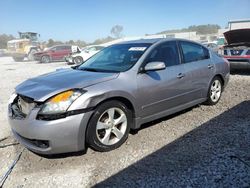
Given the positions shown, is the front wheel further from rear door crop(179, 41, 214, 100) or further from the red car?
the red car

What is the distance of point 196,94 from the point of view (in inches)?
198

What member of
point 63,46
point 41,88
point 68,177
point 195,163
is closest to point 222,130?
point 195,163

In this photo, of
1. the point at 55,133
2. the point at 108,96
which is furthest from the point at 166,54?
the point at 55,133

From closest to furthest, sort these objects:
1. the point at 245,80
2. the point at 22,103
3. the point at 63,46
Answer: the point at 22,103
the point at 245,80
the point at 63,46

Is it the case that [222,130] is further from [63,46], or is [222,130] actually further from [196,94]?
[63,46]

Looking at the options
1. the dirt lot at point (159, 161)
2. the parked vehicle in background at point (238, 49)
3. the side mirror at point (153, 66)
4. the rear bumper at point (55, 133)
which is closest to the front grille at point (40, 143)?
the rear bumper at point (55, 133)

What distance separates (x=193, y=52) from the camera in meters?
5.12

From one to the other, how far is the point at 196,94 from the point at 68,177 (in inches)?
119

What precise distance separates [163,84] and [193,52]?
4.43ft

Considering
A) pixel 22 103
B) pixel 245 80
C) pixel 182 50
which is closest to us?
pixel 22 103

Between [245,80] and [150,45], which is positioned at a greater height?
[150,45]

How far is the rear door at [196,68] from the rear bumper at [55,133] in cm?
229

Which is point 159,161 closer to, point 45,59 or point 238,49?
point 238,49

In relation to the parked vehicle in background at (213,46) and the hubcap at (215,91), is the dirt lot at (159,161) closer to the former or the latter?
the hubcap at (215,91)
